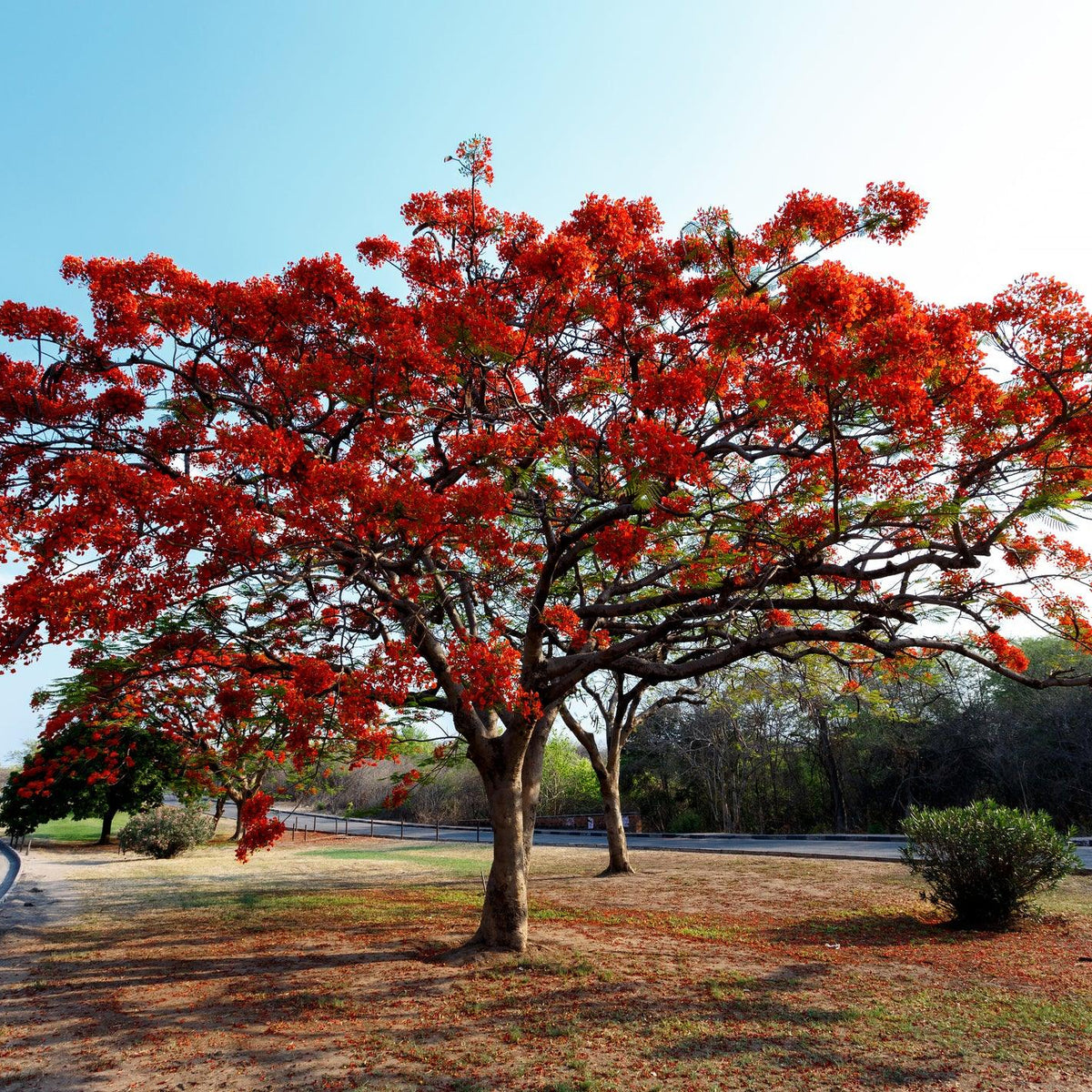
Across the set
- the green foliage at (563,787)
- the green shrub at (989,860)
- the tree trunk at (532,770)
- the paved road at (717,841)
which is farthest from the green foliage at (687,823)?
the green shrub at (989,860)

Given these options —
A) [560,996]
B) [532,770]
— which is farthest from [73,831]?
[560,996]

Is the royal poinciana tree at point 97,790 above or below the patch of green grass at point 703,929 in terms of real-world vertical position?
above

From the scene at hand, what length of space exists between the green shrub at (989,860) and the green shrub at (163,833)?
19.8 meters

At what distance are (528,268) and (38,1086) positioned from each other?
7177 mm

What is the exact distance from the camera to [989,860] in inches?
334

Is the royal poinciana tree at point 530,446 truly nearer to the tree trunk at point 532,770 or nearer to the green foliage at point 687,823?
the tree trunk at point 532,770

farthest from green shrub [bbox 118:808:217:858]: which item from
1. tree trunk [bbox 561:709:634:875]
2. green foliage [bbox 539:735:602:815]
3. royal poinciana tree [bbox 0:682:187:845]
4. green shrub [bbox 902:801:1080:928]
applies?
green shrub [bbox 902:801:1080:928]

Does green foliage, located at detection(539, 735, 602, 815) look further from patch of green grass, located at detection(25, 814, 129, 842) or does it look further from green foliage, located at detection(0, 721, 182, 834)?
patch of green grass, located at detection(25, 814, 129, 842)

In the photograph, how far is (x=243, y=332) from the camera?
7969 millimetres

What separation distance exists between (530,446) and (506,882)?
4.42m

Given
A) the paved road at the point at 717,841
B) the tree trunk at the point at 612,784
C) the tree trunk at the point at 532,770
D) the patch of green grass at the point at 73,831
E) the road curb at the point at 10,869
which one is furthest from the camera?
the patch of green grass at the point at 73,831

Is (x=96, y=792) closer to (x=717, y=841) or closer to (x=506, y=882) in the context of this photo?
(x=717, y=841)

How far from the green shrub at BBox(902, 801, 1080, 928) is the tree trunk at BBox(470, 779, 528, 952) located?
4909 millimetres

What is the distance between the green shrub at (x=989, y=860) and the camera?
27.6 ft
